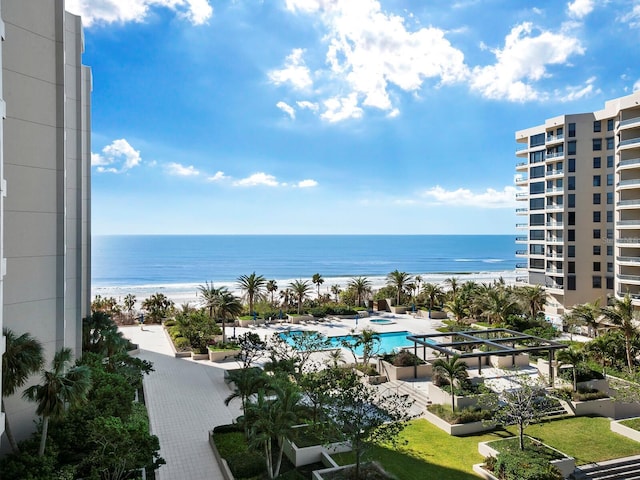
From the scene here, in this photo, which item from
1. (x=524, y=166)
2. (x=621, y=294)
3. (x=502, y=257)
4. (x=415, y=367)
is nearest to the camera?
(x=415, y=367)

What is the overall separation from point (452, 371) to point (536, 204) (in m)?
36.6

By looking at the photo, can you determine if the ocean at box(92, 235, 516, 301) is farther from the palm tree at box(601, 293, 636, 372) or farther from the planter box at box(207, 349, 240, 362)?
the palm tree at box(601, 293, 636, 372)

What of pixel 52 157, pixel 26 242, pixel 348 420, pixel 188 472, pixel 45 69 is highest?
pixel 45 69

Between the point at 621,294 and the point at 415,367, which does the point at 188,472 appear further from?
the point at 621,294

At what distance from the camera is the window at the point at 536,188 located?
50.7 meters

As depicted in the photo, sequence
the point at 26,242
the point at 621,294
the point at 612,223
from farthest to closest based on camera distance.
Result: the point at 612,223, the point at 621,294, the point at 26,242

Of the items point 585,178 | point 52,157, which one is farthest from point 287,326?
point 585,178

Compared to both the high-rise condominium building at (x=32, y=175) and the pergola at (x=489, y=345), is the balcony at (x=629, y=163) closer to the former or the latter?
the pergola at (x=489, y=345)

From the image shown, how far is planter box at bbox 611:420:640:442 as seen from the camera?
1898cm

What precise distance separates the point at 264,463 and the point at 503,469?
8.25 metres

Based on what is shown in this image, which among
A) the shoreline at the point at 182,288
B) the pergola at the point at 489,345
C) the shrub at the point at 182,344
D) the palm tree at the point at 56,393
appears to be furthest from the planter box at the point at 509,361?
the shoreline at the point at 182,288

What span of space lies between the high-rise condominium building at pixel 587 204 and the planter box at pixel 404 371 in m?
23.9

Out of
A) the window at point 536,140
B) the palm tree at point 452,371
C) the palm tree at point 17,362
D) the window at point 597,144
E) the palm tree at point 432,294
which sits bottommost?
the palm tree at point 452,371

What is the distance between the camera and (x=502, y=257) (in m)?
172
